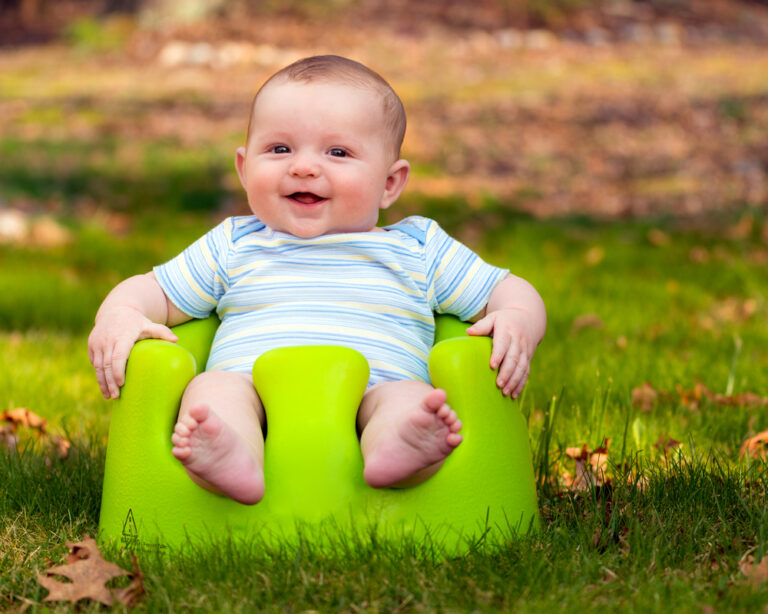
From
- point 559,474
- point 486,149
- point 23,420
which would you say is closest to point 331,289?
point 559,474

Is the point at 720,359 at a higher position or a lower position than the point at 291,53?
lower

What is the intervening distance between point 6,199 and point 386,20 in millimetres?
9870

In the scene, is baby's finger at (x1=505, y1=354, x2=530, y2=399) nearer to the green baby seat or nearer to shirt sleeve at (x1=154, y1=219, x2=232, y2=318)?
the green baby seat

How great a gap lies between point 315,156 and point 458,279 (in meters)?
0.45

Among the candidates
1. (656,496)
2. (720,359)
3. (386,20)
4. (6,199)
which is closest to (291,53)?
(386,20)

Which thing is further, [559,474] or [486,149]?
[486,149]

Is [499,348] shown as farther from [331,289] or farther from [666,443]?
[666,443]

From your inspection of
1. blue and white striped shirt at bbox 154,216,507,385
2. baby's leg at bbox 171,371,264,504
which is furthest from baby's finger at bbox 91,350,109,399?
blue and white striped shirt at bbox 154,216,507,385

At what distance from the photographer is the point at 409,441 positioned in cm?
169

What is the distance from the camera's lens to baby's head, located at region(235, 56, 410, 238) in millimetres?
2064

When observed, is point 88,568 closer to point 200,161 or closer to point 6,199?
point 6,199

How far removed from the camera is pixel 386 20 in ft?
49.6

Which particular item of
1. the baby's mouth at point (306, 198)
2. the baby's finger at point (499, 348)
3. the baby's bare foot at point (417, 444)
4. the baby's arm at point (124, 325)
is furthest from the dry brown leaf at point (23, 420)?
the baby's finger at point (499, 348)

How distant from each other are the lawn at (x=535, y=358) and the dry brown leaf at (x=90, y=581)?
25 mm
